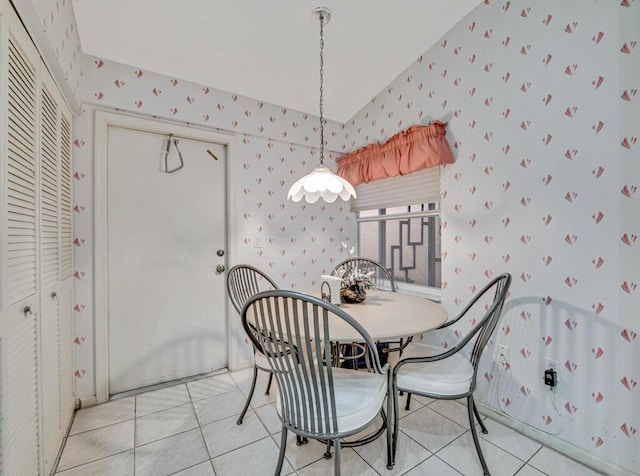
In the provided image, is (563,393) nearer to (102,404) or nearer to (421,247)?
(421,247)

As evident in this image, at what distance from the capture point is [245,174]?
262 centimetres

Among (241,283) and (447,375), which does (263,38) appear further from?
(447,375)

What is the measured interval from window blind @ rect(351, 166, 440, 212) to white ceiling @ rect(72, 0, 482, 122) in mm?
894

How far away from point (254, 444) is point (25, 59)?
2040 millimetres

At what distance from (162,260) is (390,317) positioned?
176 centimetres

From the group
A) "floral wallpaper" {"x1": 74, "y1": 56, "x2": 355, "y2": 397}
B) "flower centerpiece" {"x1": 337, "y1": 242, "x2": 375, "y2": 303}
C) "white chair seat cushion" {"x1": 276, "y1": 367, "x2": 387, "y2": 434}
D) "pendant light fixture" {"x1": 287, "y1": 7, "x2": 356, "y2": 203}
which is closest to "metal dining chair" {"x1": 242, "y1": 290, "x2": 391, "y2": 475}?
"white chair seat cushion" {"x1": 276, "y1": 367, "x2": 387, "y2": 434}

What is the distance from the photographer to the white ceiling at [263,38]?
1812 mm

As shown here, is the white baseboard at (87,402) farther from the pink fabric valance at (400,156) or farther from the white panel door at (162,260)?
the pink fabric valance at (400,156)

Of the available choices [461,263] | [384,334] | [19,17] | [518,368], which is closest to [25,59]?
[19,17]

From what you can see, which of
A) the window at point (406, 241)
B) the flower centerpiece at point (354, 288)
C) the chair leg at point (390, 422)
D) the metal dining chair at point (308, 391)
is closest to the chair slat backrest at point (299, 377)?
the metal dining chair at point (308, 391)

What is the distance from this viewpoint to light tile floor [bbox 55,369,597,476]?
1478mm

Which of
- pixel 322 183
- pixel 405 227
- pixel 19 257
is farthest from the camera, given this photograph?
pixel 405 227

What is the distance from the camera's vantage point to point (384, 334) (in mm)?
1340

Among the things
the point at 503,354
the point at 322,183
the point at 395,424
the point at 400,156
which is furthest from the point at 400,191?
the point at 395,424
